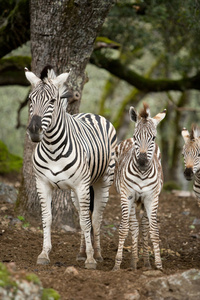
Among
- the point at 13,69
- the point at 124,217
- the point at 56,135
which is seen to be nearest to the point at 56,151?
the point at 56,135

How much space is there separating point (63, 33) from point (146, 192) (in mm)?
3858

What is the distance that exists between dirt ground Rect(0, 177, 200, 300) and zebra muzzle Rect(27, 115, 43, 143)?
1.80 metres

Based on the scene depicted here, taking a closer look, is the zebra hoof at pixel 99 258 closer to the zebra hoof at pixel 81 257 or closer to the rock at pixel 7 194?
the zebra hoof at pixel 81 257

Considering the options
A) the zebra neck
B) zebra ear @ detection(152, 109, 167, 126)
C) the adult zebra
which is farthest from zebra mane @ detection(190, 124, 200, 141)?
the zebra neck

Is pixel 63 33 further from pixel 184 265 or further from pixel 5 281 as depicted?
pixel 5 281

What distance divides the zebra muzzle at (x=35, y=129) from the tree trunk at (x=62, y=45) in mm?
3125

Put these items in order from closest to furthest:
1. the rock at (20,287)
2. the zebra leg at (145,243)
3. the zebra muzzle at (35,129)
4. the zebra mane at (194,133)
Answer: the rock at (20,287)
the zebra muzzle at (35,129)
the zebra mane at (194,133)
the zebra leg at (145,243)

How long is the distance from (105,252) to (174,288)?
11.9 feet

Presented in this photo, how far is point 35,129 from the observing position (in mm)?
6121

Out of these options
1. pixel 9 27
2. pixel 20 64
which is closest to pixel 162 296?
pixel 9 27

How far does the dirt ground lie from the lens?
5.12 m

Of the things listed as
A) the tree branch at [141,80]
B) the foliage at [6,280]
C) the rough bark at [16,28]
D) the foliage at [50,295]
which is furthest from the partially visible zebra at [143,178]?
the tree branch at [141,80]

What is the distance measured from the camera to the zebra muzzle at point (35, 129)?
20.1ft

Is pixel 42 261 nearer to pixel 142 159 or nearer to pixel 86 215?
pixel 86 215
